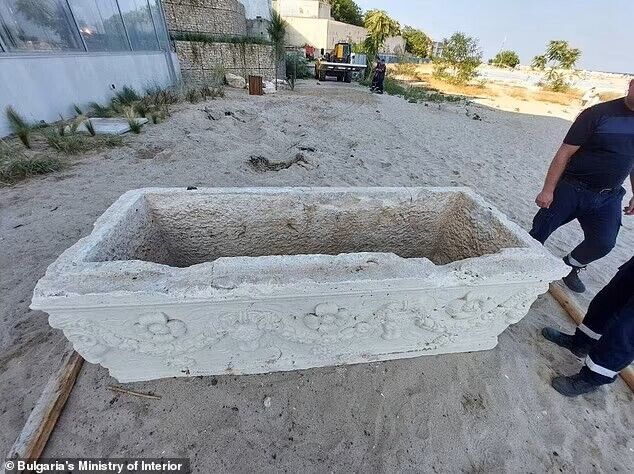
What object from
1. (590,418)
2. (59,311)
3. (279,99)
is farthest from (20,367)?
(279,99)

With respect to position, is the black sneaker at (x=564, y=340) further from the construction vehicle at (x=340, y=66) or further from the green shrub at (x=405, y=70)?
the green shrub at (x=405, y=70)

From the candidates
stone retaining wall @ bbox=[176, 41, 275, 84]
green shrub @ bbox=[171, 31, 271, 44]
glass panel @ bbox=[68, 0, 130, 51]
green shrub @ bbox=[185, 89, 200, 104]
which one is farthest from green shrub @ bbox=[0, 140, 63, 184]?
green shrub @ bbox=[171, 31, 271, 44]

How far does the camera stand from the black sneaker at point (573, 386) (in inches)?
57.4

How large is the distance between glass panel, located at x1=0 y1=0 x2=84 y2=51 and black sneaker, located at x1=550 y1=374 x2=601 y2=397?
689 centimetres

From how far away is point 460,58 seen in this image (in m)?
15.7

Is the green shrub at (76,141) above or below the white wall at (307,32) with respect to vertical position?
below

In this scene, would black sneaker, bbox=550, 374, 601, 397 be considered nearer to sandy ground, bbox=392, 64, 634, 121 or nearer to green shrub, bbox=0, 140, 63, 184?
green shrub, bbox=0, 140, 63, 184

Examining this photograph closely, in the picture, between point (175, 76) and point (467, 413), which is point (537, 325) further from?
point (175, 76)

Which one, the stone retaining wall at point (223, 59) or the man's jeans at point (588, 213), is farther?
the stone retaining wall at point (223, 59)

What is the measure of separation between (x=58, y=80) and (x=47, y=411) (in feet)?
18.4

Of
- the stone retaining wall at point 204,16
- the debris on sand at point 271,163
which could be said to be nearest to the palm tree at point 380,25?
the stone retaining wall at point 204,16

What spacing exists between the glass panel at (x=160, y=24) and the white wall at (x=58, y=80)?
139cm

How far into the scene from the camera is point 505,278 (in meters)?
1.24

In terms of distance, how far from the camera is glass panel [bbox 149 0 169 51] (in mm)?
7254
